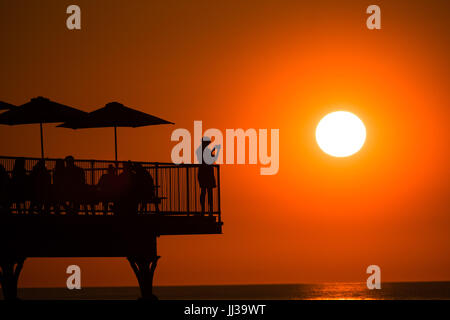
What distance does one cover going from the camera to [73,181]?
26172 millimetres

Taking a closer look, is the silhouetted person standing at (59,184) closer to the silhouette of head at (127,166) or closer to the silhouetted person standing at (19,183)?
the silhouetted person standing at (19,183)

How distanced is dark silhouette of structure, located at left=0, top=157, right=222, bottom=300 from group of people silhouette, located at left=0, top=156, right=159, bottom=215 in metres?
0.03

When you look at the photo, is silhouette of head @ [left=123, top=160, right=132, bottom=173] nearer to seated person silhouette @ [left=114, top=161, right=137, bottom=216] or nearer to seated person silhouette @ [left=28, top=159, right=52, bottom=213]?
seated person silhouette @ [left=114, top=161, right=137, bottom=216]

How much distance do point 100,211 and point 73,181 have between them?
6.35 ft

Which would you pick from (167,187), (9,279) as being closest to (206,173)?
(167,187)

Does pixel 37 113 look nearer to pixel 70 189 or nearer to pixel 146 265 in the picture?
pixel 70 189

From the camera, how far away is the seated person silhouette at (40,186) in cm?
2589

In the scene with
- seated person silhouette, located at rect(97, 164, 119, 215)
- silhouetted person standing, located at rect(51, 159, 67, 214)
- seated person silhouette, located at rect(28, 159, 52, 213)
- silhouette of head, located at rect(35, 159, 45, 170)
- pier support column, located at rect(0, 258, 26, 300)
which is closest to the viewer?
seated person silhouette, located at rect(28, 159, 52, 213)

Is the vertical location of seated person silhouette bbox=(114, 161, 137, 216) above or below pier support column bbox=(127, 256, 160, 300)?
above

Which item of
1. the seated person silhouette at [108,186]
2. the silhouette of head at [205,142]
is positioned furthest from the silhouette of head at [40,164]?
the silhouette of head at [205,142]

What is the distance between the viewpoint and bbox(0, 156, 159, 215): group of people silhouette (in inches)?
1012

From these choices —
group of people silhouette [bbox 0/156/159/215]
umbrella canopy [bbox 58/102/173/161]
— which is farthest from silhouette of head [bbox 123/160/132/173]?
umbrella canopy [bbox 58/102/173/161]
